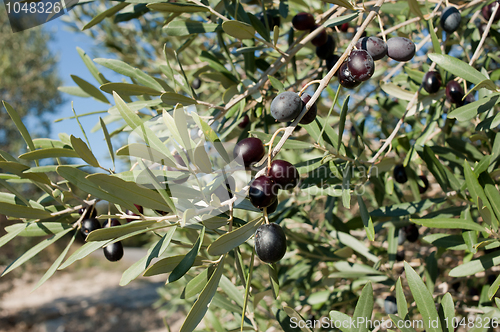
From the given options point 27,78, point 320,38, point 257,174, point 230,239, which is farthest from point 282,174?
point 27,78

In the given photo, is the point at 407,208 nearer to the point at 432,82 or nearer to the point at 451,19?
the point at 432,82

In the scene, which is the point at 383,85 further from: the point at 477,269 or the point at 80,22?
the point at 80,22

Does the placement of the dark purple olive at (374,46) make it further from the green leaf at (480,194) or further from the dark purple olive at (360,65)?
the green leaf at (480,194)

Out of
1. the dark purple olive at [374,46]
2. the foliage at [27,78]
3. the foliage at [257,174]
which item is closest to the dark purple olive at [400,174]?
the foliage at [257,174]

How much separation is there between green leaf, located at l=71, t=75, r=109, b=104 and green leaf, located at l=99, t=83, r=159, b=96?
12.1 inches

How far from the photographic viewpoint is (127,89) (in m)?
0.92

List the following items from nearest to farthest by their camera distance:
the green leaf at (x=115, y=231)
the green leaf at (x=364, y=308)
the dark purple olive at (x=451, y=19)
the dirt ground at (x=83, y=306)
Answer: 1. the green leaf at (x=115, y=231)
2. the green leaf at (x=364, y=308)
3. the dark purple olive at (x=451, y=19)
4. the dirt ground at (x=83, y=306)

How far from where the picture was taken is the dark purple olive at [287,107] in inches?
26.8

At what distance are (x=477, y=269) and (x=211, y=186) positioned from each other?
740 millimetres

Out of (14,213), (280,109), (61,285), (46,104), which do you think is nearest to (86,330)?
(61,285)

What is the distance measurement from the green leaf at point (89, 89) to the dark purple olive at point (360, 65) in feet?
2.98

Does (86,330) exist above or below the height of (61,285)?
above

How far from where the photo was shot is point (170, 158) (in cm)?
66

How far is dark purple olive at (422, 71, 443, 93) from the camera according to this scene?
1.04m
